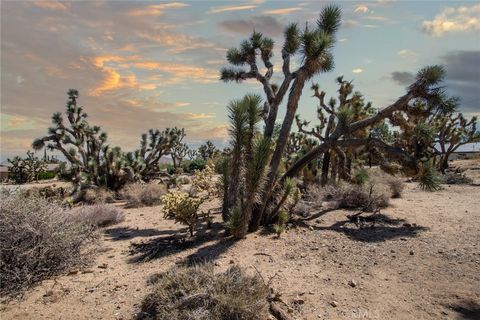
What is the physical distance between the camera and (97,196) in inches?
531

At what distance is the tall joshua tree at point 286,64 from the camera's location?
302 inches

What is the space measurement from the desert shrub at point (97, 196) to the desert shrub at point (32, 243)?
22.8 feet

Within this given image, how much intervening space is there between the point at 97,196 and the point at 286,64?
8.76 metres

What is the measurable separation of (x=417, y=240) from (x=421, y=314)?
10.2ft

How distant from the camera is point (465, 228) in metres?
8.05

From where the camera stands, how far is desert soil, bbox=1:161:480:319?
184 inches

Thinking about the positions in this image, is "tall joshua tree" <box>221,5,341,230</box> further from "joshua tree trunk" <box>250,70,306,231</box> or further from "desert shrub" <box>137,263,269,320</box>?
"desert shrub" <box>137,263,269,320</box>

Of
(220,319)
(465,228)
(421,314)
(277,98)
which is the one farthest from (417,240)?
(220,319)

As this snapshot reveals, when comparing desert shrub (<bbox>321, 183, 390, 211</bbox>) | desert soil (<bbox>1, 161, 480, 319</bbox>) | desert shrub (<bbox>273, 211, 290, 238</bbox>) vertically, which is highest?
desert shrub (<bbox>321, 183, 390, 211</bbox>)

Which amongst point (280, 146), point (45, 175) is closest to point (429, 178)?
point (280, 146)

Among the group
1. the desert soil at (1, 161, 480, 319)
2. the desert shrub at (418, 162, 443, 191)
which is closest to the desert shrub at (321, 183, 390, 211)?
the desert soil at (1, 161, 480, 319)

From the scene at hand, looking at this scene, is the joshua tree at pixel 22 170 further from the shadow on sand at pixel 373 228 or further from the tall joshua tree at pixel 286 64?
the shadow on sand at pixel 373 228

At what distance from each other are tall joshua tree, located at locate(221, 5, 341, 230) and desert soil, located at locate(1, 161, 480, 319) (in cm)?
152

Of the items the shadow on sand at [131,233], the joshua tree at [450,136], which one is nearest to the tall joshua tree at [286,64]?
the shadow on sand at [131,233]
